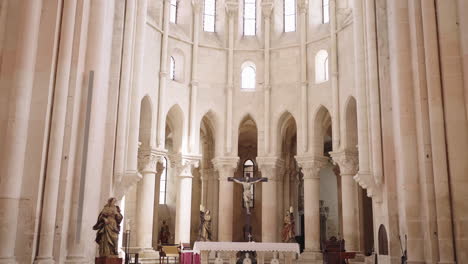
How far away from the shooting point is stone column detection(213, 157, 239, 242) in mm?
28000

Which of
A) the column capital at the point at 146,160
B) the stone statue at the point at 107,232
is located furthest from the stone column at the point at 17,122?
the column capital at the point at 146,160

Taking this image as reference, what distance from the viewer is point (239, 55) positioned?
29.9 m

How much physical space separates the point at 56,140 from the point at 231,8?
62.2ft

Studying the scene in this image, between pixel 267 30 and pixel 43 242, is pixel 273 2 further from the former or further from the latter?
pixel 43 242

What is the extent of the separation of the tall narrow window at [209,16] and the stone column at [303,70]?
5033 millimetres

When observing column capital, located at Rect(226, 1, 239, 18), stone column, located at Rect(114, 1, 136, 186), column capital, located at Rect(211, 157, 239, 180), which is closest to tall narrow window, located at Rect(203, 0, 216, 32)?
column capital, located at Rect(226, 1, 239, 18)

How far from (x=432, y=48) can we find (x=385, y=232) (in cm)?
727

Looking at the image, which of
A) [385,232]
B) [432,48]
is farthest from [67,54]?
[385,232]

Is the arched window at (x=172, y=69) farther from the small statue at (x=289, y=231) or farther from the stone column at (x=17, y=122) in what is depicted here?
the stone column at (x=17, y=122)

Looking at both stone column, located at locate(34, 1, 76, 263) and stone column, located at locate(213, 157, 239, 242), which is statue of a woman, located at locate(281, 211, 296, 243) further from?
stone column, located at locate(34, 1, 76, 263)

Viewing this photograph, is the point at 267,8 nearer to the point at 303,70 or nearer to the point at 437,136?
the point at 303,70

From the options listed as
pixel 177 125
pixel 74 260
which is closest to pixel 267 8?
pixel 177 125

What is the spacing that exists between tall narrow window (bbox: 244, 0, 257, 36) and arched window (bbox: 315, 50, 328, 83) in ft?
14.8

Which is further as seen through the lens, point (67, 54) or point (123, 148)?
point (123, 148)
